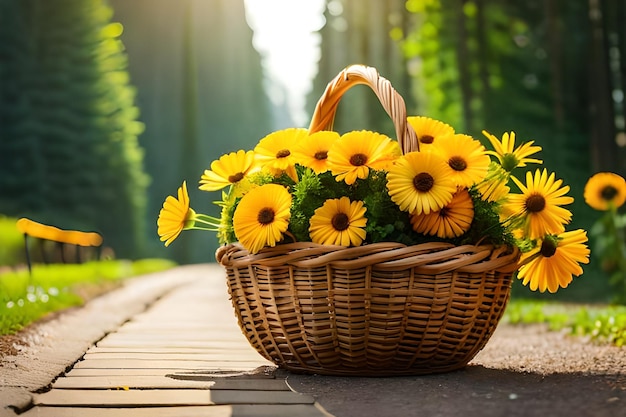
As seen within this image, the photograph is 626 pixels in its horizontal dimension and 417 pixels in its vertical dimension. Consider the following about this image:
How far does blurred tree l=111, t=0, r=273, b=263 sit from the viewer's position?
30.7 metres

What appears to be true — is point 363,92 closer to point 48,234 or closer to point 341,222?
point 48,234

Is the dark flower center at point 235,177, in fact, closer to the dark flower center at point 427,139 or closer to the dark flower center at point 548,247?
the dark flower center at point 427,139

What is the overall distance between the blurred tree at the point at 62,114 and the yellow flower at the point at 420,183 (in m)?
15.9

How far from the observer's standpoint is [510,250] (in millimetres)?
2227

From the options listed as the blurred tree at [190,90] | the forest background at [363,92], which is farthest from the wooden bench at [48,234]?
the blurred tree at [190,90]

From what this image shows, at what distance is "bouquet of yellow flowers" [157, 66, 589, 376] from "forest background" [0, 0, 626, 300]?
787 cm

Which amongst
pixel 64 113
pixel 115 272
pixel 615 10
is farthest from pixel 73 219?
pixel 615 10

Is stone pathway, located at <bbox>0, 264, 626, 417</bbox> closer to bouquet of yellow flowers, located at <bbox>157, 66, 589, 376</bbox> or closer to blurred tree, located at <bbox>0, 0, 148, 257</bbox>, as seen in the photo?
bouquet of yellow flowers, located at <bbox>157, 66, 589, 376</bbox>

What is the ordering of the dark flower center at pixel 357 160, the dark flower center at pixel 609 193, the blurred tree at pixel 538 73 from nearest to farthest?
1. the dark flower center at pixel 357 160
2. the dark flower center at pixel 609 193
3. the blurred tree at pixel 538 73

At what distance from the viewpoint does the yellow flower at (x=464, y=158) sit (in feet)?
7.06

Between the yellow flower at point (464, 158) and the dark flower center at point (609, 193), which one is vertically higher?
the yellow flower at point (464, 158)

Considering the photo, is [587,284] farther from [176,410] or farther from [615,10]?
[176,410]

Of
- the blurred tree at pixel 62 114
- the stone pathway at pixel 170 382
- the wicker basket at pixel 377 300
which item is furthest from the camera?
the blurred tree at pixel 62 114

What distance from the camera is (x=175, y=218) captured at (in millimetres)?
2412
